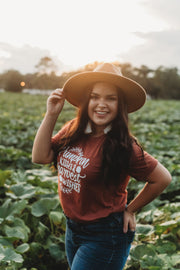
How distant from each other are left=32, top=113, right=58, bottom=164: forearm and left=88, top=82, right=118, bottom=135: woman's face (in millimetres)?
316

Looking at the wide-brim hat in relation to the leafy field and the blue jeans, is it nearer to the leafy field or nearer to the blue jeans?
the blue jeans

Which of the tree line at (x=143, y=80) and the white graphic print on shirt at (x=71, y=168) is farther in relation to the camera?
the tree line at (x=143, y=80)

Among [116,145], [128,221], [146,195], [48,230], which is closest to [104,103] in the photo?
[116,145]

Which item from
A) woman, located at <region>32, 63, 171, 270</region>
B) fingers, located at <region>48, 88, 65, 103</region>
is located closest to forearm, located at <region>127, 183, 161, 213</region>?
woman, located at <region>32, 63, 171, 270</region>

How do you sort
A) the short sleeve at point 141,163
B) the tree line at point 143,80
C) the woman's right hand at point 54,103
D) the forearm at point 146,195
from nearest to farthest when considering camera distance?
the short sleeve at point 141,163
the forearm at point 146,195
the woman's right hand at point 54,103
the tree line at point 143,80

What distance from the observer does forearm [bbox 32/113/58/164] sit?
1.97 meters

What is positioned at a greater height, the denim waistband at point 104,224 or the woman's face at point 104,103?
the woman's face at point 104,103

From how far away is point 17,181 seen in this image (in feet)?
11.3

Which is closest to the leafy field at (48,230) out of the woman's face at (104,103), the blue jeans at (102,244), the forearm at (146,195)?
the blue jeans at (102,244)

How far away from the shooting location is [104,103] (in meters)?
1.81

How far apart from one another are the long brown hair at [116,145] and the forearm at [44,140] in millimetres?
140

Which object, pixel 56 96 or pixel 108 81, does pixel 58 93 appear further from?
pixel 108 81

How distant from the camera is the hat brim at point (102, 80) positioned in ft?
5.98

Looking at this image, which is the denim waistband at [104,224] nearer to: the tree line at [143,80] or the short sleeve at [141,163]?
the short sleeve at [141,163]
